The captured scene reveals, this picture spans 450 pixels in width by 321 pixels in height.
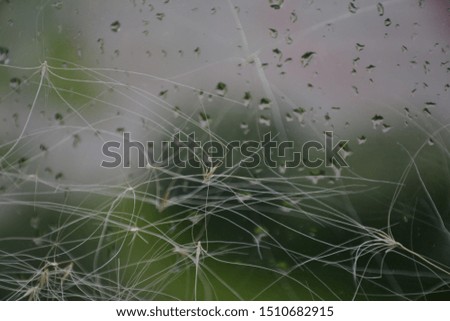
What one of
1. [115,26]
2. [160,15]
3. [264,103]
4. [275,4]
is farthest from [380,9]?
[115,26]

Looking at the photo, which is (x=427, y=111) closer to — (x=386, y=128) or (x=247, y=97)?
(x=386, y=128)

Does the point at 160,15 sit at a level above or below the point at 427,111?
above

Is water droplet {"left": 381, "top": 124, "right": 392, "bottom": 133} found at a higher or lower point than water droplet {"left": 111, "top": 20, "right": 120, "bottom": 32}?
lower

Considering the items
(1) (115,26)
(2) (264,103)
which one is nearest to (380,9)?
(2) (264,103)

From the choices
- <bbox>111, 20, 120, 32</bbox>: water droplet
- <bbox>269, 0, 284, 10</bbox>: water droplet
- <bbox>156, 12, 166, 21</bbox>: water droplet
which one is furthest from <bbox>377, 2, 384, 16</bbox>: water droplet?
<bbox>111, 20, 120, 32</bbox>: water droplet

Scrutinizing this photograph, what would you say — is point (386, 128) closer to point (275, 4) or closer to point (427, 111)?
point (427, 111)

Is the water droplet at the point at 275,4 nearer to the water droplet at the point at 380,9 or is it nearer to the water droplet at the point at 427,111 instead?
the water droplet at the point at 380,9

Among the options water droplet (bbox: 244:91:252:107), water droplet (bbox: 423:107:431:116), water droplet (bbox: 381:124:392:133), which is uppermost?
water droplet (bbox: 244:91:252:107)

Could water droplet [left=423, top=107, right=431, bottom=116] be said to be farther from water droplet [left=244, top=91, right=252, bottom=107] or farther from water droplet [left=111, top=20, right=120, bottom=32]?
water droplet [left=111, top=20, right=120, bottom=32]
